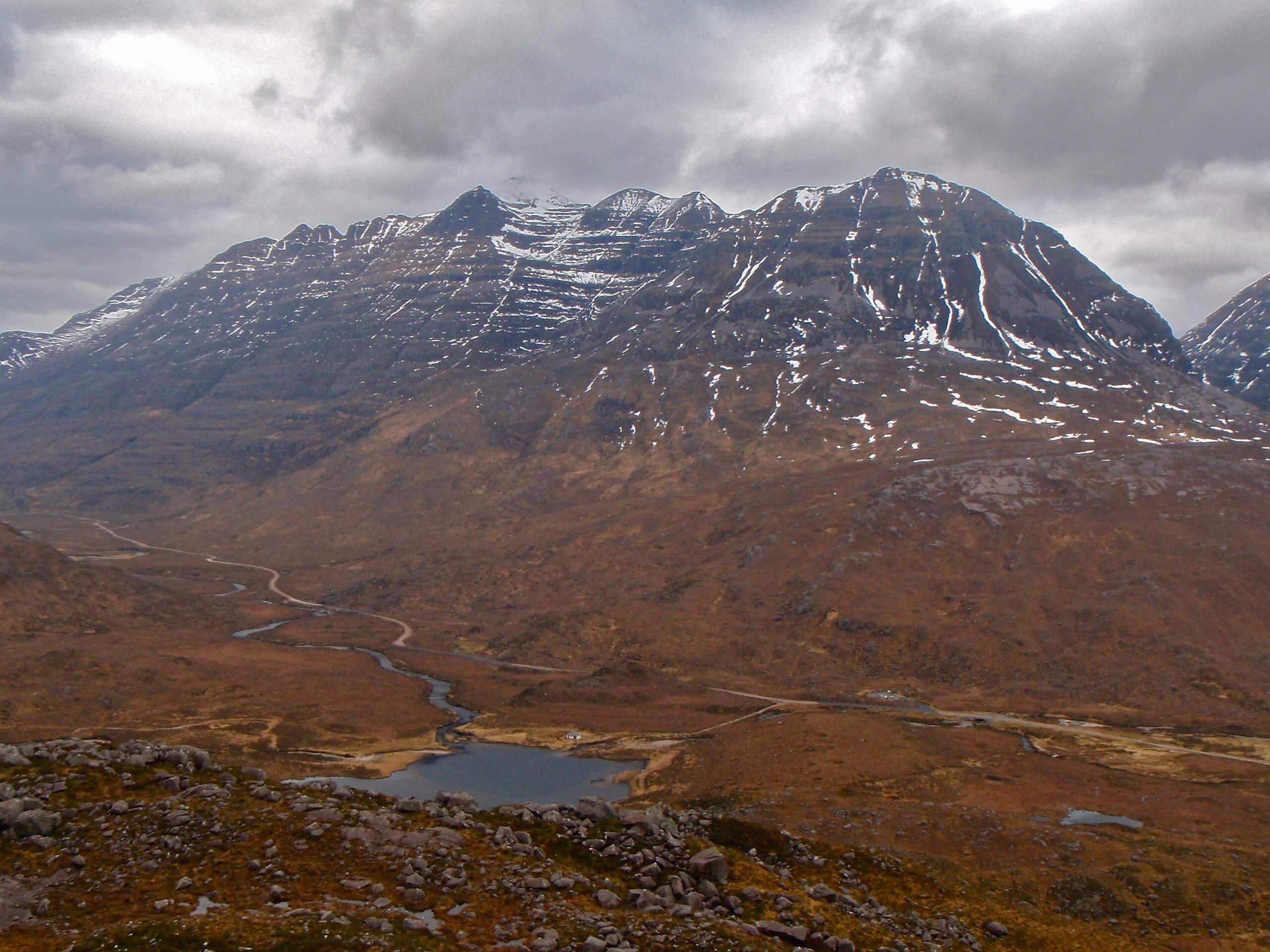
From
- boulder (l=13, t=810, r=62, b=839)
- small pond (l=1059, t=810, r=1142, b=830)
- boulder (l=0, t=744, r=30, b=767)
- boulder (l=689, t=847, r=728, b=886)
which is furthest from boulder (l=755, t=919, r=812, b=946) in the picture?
small pond (l=1059, t=810, r=1142, b=830)

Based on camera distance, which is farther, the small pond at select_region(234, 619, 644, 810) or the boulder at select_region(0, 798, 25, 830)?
the small pond at select_region(234, 619, 644, 810)

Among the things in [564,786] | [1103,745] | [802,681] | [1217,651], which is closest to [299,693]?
[564,786]

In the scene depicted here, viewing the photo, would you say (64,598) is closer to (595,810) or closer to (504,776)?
(504,776)

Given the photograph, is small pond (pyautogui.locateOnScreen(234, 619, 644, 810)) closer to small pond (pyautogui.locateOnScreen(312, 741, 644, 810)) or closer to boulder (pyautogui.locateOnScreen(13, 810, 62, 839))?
small pond (pyautogui.locateOnScreen(312, 741, 644, 810))

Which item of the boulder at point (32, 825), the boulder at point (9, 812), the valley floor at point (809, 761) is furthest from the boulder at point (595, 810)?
the boulder at point (9, 812)

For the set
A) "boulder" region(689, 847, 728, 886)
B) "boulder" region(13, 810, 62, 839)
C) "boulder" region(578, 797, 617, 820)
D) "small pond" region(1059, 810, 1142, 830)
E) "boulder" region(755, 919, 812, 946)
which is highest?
"boulder" region(13, 810, 62, 839)

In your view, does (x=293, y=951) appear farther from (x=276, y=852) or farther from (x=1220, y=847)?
(x=1220, y=847)

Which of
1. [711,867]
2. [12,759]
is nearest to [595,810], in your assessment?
[711,867]

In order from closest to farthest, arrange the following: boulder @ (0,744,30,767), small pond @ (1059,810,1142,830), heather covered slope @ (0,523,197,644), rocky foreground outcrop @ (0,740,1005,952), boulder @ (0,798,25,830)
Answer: rocky foreground outcrop @ (0,740,1005,952)
boulder @ (0,798,25,830)
boulder @ (0,744,30,767)
small pond @ (1059,810,1142,830)
heather covered slope @ (0,523,197,644)

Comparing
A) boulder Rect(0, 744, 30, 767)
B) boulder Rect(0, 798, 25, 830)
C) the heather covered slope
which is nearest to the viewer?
boulder Rect(0, 798, 25, 830)

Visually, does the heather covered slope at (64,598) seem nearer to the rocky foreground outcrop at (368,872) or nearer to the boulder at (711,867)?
the rocky foreground outcrop at (368,872)
